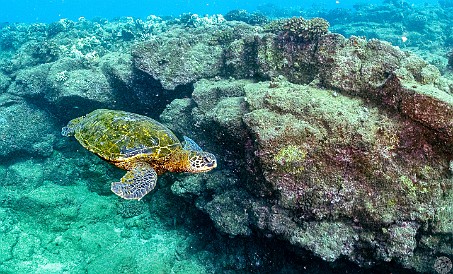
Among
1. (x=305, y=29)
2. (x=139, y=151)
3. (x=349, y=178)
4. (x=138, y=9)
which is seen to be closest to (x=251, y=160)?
(x=349, y=178)

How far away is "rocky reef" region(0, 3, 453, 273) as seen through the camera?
458 centimetres

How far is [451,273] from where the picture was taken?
15.7ft

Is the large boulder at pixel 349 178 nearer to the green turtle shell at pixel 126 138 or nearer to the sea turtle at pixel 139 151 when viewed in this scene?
the sea turtle at pixel 139 151

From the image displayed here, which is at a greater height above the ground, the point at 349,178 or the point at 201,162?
the point at 201,162

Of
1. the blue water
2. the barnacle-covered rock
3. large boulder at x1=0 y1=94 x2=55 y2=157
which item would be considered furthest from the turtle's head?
the blue water

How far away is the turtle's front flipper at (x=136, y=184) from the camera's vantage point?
4.51m

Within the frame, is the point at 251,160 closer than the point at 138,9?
Yes

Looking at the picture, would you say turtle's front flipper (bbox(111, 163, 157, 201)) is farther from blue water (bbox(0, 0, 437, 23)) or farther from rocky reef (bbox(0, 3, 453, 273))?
blue water (bbox(0, 0, 437, 23))

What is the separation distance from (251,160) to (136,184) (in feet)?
6.31

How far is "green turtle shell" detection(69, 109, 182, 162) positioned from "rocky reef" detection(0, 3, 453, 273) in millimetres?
1118

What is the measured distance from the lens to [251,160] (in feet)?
17.0

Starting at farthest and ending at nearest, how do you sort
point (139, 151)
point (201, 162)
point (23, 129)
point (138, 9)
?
point (138, 9) → point (23, 129) → point (139, 151) → point (201, 162)

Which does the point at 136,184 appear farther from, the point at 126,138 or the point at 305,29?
the point at 305,29

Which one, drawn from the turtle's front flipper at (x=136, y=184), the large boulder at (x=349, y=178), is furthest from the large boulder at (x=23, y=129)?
the large boulder at (x=349, y=178)
